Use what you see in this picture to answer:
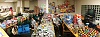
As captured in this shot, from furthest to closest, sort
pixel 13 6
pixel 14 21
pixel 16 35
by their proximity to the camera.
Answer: pixel 13 6 < pixel 14 21 < pixel 16 35

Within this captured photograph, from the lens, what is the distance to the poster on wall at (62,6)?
1212 centimetres

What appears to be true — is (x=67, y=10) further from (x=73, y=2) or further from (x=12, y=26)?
(x=12, y=26)

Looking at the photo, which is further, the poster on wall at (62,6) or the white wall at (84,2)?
the poster on wall at (62,6)

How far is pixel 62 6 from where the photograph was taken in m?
12.5

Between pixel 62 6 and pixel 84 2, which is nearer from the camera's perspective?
pixel 84 2

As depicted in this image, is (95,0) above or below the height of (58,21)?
above

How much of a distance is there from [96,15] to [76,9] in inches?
107

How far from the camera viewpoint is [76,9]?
41.2 ft

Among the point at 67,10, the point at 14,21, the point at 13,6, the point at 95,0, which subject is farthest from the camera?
the point at 67,10

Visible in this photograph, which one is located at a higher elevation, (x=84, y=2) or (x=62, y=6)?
(x=84, y=2)

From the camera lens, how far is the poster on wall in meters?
12.1

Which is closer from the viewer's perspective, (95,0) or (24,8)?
(95,0)

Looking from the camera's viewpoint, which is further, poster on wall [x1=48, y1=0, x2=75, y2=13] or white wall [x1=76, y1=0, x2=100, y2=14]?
poster on wall [x1=48, y1=0, x2=75, y2=13]

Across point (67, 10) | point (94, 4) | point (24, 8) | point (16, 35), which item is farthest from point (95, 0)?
point (16, 35)
